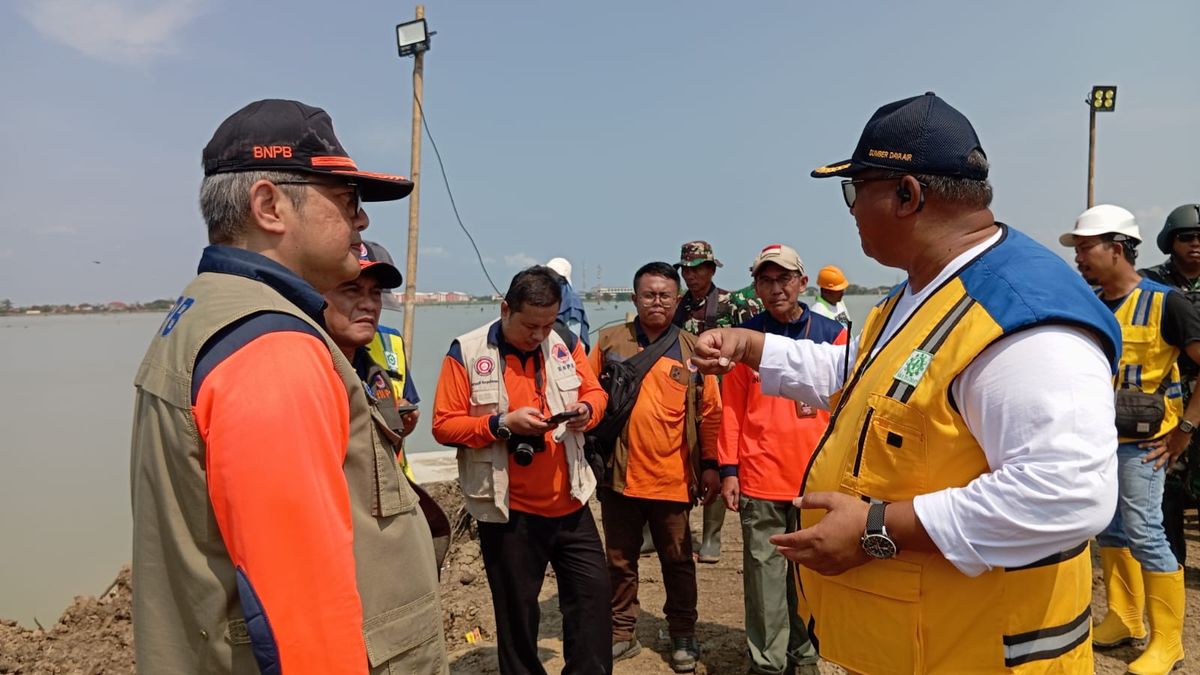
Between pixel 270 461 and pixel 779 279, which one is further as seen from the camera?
pixel 779 279

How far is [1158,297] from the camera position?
4.11 m

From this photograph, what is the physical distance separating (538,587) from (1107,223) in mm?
3677

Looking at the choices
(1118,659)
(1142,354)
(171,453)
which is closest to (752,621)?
(1118,659)

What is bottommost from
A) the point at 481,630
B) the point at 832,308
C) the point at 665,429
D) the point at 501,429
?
the point at 481,630

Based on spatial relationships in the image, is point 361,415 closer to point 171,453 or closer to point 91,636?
point 171,453

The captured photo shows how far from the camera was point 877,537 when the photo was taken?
1.68 m

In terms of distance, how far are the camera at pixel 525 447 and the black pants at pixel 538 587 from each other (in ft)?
0.99

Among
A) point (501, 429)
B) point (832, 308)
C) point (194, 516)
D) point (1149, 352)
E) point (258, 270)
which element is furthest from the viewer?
point (832, 308)

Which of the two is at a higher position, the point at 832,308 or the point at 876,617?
the point at 832,308

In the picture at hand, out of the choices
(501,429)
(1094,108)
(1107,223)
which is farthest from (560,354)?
(1094,108)

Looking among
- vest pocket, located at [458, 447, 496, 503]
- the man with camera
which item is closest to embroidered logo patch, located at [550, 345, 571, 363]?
the man with camera

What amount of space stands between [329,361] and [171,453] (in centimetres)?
32

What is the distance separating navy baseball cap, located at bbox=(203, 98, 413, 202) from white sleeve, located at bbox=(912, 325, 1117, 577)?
1.45 m

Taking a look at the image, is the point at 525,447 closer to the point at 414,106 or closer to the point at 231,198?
the point at 231,198
